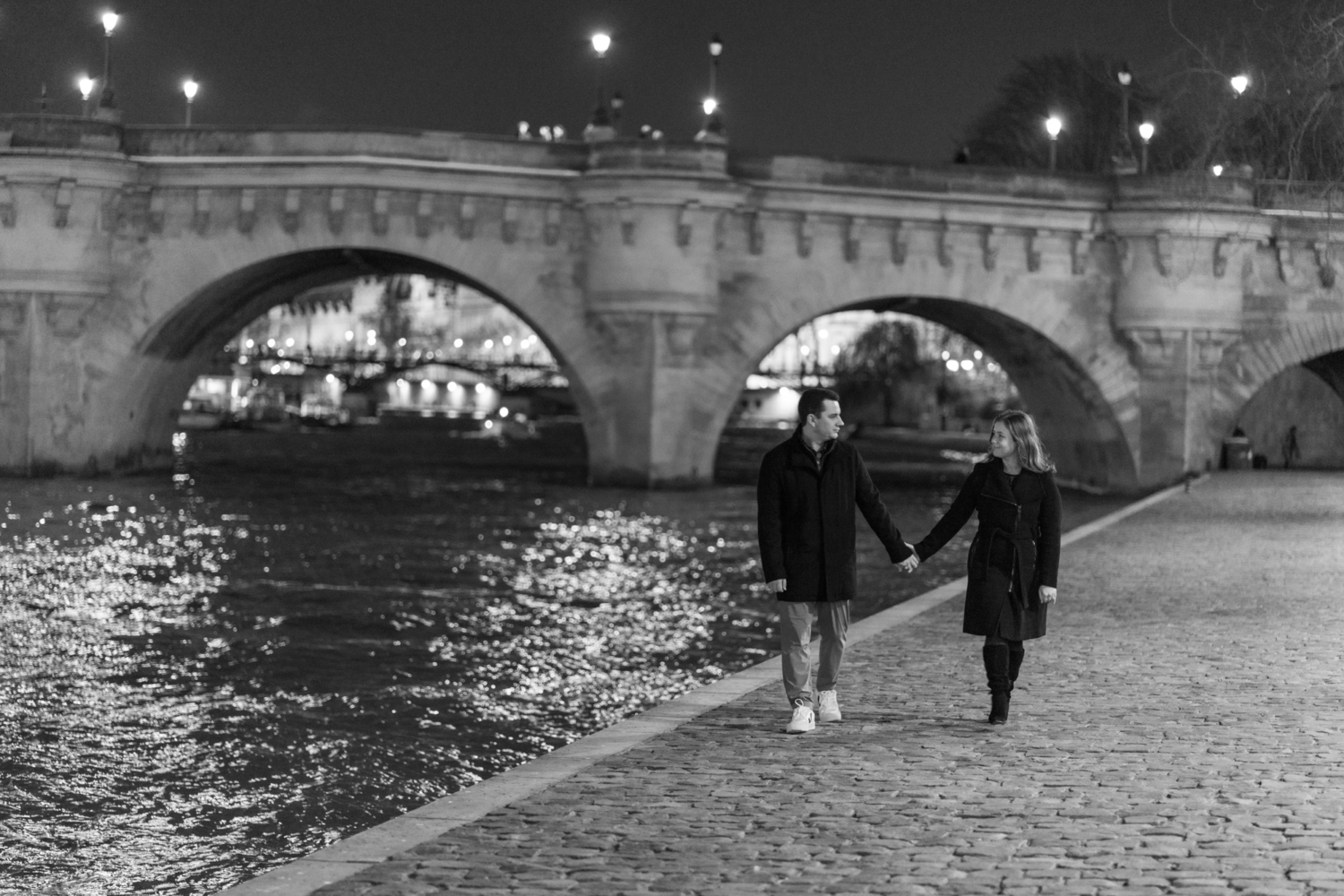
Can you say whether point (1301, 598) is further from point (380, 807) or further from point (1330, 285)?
point (1330, 285)

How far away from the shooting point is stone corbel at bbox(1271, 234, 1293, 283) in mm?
39719

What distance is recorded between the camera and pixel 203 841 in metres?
10.6

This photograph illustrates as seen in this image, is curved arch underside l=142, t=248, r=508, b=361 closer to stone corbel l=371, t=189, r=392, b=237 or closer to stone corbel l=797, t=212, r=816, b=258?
stone corbel l=371, t=189, r=392, b=237

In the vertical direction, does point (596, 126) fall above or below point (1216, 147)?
above

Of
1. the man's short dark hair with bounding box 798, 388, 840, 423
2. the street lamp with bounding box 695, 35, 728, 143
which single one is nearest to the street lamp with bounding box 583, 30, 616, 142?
the street lamp with bounding box 695, 35, 728, 143

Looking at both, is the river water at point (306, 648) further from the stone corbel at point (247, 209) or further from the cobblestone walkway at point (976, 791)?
the stone corbel at point (247, 209)

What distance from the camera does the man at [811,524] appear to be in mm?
10125

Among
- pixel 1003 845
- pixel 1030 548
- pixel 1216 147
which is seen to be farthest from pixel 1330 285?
pixel 1003 845

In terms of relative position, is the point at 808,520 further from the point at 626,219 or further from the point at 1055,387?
the point at 1055,387

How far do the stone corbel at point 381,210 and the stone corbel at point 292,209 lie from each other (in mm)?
1333

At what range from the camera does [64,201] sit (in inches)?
1419

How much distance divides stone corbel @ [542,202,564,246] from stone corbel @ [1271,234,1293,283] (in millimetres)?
14048

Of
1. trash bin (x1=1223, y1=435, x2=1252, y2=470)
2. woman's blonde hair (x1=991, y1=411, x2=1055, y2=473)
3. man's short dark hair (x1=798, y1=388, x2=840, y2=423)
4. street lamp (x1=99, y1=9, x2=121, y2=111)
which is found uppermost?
street lamp (x1=99, y1=9, x2=121, y2=111)

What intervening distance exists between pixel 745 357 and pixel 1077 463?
29.0 feet
